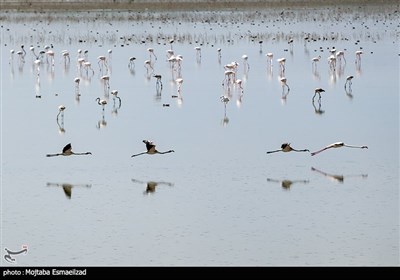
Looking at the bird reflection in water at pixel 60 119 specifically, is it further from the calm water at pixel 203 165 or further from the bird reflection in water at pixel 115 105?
the bird reflection in water at pixel 115 105

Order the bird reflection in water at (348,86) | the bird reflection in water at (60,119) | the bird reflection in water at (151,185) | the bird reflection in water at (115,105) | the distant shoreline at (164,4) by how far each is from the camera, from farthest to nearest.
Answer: the distant shoreline at (164,4) < the bird reflection in water at (348,86) < the bird reflection in water at (115,105) < the bird reflection in water at (60,119) < the bird reflection in water at (151,185)

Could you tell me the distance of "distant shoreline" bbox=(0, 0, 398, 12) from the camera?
5212 centimetres

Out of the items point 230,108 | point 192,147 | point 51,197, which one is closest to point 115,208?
point 51,197

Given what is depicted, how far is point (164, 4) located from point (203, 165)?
3739cm

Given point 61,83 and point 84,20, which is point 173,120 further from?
point 84,20

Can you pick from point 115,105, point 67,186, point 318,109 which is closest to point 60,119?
point 115,105

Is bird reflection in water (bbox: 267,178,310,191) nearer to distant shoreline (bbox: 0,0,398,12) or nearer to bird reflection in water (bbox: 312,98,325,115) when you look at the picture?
bird reflection in water (bbox: 312,98,325,115)

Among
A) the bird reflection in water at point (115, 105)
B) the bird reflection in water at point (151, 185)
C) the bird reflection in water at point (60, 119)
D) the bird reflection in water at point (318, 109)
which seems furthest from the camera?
the bird reflection in water at point (115, 105)

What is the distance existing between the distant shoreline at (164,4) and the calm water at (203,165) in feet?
66.2

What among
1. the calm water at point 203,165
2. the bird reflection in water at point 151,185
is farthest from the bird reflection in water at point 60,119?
the bird reflection in water at point 151,185

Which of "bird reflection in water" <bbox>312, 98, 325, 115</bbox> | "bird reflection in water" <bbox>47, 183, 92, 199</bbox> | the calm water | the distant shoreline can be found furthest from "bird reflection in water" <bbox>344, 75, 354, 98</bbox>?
the distant shoreline

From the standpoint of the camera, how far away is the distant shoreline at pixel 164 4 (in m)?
52.1

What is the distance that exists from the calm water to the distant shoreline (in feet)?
66.2

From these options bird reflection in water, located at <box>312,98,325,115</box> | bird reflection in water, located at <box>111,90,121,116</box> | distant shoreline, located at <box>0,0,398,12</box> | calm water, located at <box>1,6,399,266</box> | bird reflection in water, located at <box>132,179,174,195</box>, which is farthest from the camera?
distant shoreline, located at <box>0,0,398,12</box>
